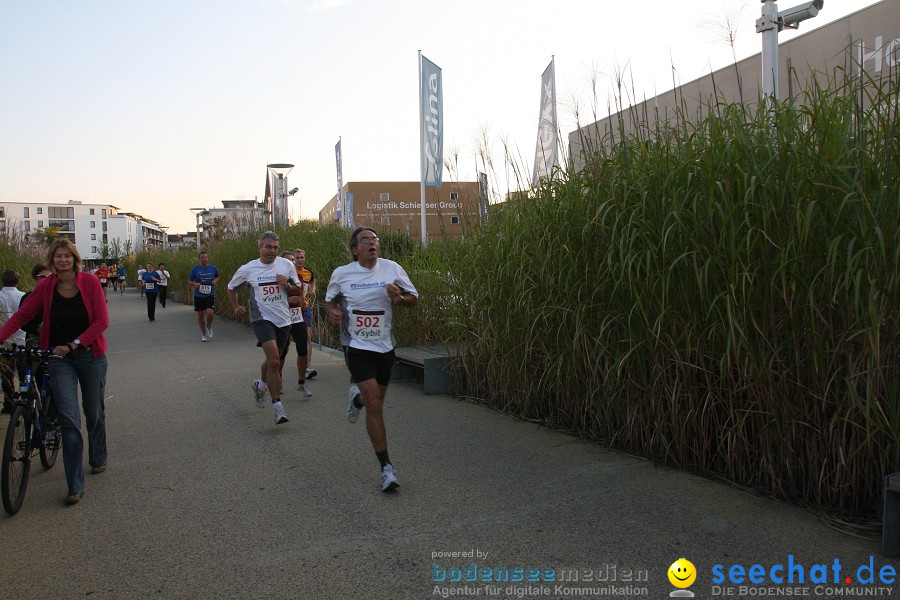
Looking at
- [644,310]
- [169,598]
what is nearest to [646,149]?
[644,310]

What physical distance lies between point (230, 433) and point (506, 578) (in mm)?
4155

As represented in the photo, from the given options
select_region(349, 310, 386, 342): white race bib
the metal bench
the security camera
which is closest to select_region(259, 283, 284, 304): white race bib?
the metal bench

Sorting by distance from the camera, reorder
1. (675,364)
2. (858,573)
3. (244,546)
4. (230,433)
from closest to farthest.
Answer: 1. (858,573)
2. (244,546)
3. (675,364)
4. (230,433)

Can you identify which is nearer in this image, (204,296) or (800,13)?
(800,13)

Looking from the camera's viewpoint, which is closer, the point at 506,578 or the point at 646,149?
the point at 506,578

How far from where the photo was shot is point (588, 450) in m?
5.78

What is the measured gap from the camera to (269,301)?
7.98 m

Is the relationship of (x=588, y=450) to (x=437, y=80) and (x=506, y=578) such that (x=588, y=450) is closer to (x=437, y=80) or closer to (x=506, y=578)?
(x=506, y=578)

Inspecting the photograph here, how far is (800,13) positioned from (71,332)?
772 centimetres

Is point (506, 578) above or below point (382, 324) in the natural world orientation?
below

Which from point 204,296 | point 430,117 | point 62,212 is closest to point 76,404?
point 204,296

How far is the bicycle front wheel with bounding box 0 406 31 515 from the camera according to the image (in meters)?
4.61

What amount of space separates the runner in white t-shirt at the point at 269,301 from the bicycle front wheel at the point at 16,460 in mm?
2797

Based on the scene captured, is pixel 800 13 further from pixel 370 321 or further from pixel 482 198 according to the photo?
pixel 370 321
